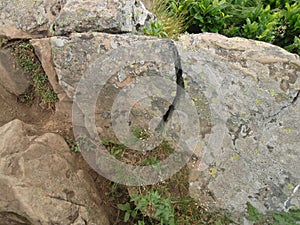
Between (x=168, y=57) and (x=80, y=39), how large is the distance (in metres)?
1.04

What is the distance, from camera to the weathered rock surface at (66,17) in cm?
422

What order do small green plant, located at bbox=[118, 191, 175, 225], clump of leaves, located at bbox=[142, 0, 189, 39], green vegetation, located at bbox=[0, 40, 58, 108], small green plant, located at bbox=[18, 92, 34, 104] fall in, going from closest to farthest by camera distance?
small green plant, located at bbox=[118, 191, 175, 225]
green vegetation, located at bbox=[0, 40, 58, 108]
small green plant, located at bbox=[18, 92, 34, 104]
clump of leaves, located at bbox=[142, 0, 189, 39]

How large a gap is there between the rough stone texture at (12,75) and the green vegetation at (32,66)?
2.7 inches

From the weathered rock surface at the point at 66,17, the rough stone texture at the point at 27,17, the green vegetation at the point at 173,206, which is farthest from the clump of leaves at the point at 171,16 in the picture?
the green vegetation at the point at 173,206

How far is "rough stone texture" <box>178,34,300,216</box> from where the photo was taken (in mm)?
3670

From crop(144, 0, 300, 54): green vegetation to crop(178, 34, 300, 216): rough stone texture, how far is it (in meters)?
1.60

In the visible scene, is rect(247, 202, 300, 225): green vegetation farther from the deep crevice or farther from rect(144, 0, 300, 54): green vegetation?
rect(144, 0, 300, 54): green vegetation

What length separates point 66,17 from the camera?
426 centimetres

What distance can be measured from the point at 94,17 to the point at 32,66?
46.1 inches

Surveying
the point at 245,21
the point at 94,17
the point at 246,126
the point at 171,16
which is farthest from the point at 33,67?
the point at 245,21

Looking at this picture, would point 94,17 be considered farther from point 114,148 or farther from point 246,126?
point 246,126

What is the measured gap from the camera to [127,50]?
3.97 meters

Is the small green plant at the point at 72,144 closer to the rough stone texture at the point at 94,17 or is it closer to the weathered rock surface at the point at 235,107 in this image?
the weathered rock surface at the point at 235,107

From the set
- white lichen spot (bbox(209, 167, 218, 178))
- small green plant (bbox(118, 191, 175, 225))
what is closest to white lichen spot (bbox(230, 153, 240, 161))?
white lichen spot (bbox(209, 167, 218, 178))
